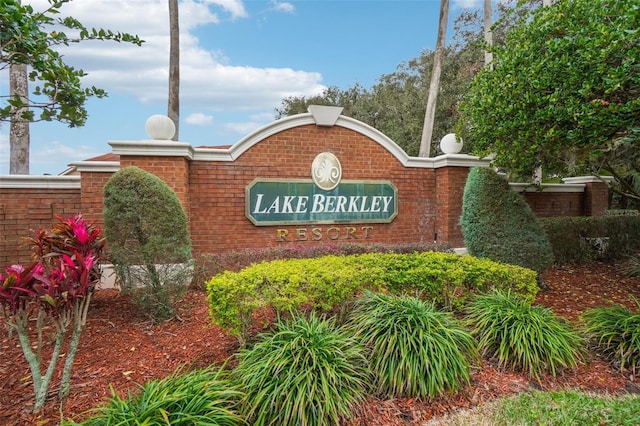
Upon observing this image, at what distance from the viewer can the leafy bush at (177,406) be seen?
254 cm

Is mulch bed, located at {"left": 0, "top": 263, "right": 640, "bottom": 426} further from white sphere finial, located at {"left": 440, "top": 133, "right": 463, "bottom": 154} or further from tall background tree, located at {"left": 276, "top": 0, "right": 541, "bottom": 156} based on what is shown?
tall background tree, located at {"left": 276, "top": 0, "right": 541, "bottom": 156}

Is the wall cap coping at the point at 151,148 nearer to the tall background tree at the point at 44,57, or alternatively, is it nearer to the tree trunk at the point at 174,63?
the tall background tree at the point at 44,57

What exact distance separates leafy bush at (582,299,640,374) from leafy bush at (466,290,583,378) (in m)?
0.23

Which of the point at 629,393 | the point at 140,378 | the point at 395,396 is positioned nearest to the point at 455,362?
the point at 395,396

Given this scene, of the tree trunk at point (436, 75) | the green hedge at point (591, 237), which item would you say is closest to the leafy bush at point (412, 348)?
the green hedge at point (591, 237)

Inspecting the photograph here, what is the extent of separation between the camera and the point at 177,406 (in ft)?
8.76

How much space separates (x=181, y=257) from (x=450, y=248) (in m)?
5.93

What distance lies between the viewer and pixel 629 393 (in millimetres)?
3734

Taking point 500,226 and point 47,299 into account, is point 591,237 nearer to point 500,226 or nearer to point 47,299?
point 500,226

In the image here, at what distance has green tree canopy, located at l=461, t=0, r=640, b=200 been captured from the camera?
4.77 m

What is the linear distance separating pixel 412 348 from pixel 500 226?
12.6 feet

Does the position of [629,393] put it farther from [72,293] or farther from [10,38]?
[10,38]

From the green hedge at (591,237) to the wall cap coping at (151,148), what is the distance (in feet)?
25.2

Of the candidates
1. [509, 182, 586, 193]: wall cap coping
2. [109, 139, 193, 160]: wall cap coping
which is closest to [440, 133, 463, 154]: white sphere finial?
[509, 182, 586, 193]: wall cap coping
